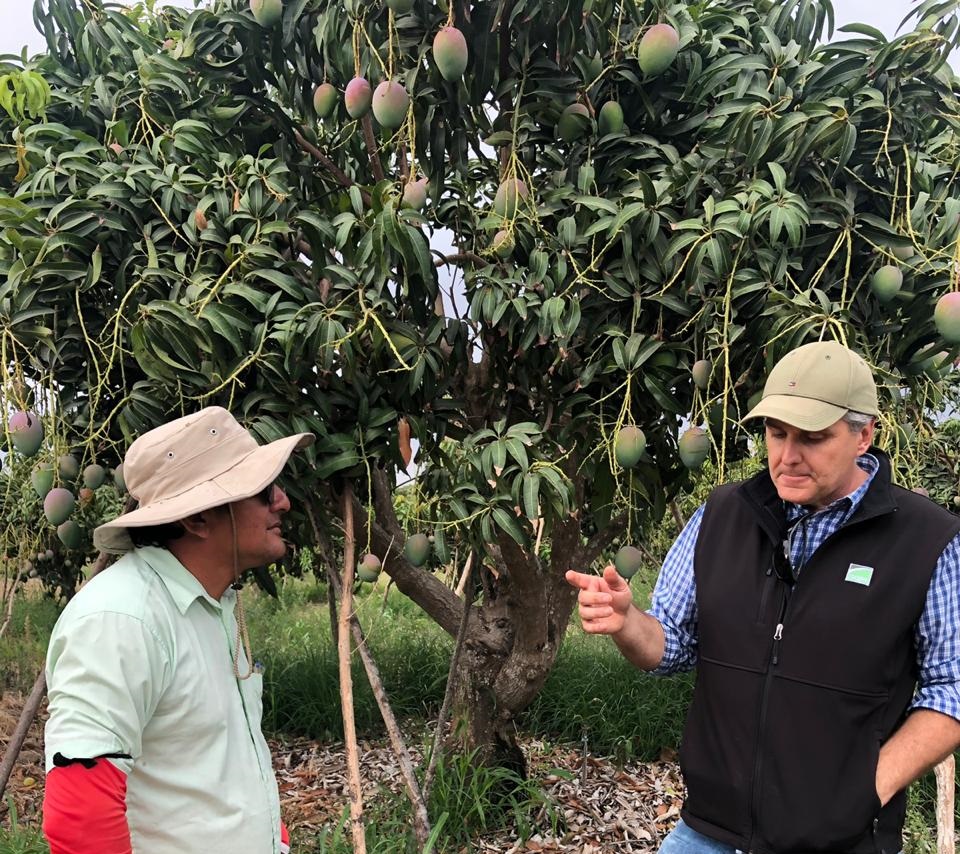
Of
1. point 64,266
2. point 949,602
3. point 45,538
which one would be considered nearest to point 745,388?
point 949,602

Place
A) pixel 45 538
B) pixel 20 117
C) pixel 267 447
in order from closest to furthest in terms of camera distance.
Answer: pixel 267 447 < pixel 20 117 < pixel 45 538

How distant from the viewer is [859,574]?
3.91ft

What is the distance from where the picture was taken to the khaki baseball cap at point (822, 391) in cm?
120

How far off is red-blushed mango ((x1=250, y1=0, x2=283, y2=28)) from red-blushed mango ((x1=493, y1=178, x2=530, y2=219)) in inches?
24.5

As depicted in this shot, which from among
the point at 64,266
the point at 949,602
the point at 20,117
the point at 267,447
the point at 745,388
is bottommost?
the point at 949,602

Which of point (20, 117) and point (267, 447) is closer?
point (267, 447)

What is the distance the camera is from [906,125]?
1797 mm

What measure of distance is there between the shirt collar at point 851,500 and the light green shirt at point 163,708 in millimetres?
850

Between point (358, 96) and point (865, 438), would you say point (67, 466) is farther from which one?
point (865, 438)

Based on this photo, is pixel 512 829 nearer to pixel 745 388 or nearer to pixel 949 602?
pixel 745 388

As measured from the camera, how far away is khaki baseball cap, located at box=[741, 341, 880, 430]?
120 centimetres

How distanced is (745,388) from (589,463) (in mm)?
394

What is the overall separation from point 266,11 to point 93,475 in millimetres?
1098

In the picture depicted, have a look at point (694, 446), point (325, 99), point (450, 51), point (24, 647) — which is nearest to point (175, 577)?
point (694, 446)
